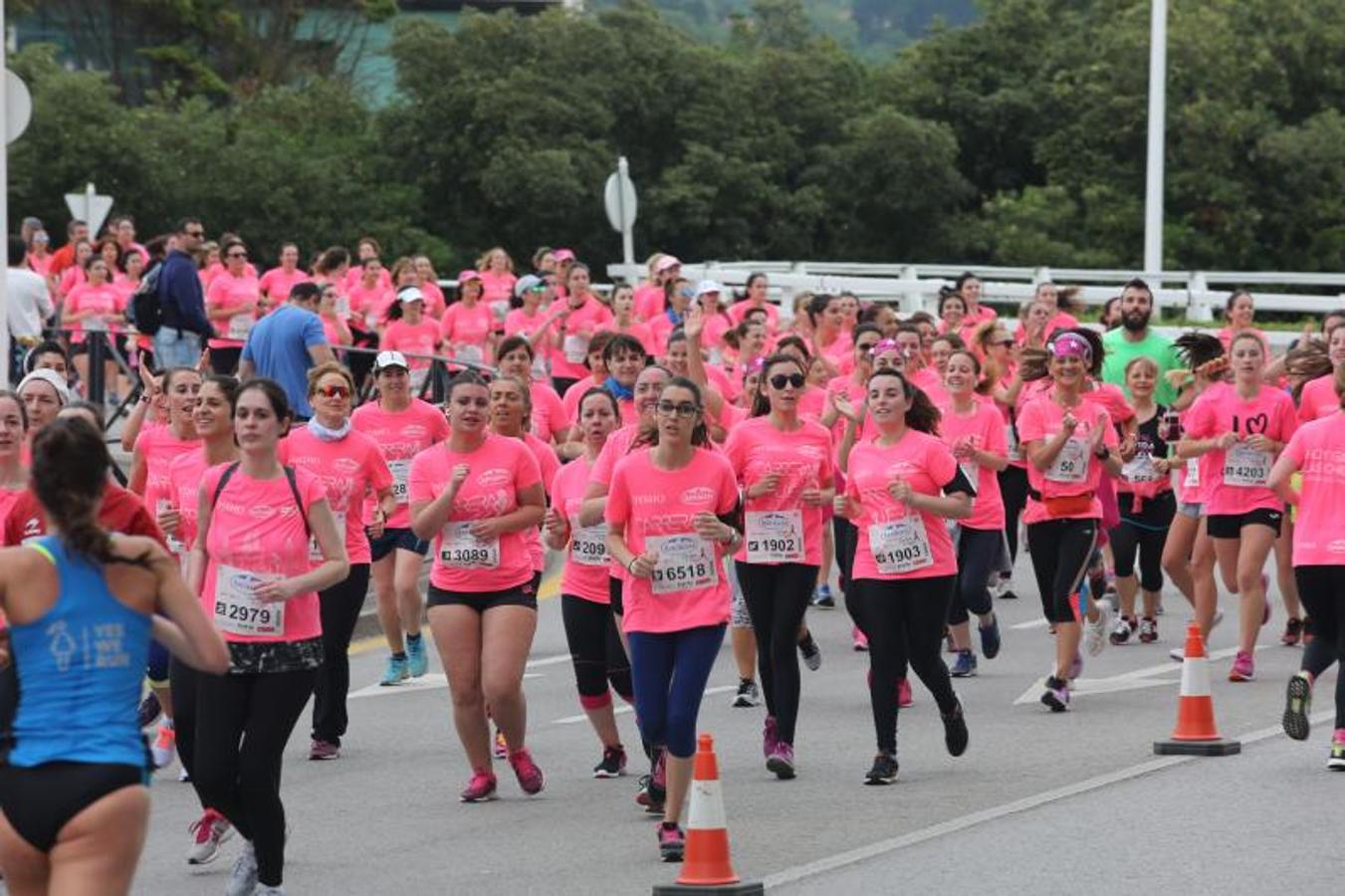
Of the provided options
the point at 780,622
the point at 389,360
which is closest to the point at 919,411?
the point at 780,622

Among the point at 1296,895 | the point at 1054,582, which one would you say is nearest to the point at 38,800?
the point at 1296,895

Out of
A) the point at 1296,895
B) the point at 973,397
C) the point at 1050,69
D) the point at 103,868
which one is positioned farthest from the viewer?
the point at 1050,69

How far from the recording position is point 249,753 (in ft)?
30.5

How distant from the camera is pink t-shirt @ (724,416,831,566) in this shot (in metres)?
12.2

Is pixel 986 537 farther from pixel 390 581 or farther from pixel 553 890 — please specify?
pixel 553 890

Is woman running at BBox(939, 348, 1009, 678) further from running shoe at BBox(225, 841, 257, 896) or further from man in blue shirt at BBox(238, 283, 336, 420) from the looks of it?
running shoe at BBox(225, 841, 257, 896)

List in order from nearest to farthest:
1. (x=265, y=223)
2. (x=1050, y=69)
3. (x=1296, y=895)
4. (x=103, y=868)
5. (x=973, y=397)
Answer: (x=103, y=868) < (x=1296, y=895) < (x=973, y=397) < (x=265, y=223) < (x=1050, y=69)

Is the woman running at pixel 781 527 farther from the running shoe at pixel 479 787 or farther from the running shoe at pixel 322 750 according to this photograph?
the running shoe at pixel 322 750

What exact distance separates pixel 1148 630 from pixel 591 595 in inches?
236

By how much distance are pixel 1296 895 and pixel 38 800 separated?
14.3ft

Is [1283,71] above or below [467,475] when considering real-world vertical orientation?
above

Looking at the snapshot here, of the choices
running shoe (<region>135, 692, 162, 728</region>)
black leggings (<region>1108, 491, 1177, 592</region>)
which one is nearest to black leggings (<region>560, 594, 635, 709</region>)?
running shoe (<region>135, 692, 162, 728</region>)

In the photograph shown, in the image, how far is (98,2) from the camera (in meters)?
57.1

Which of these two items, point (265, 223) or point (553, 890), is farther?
point (265, 223)
